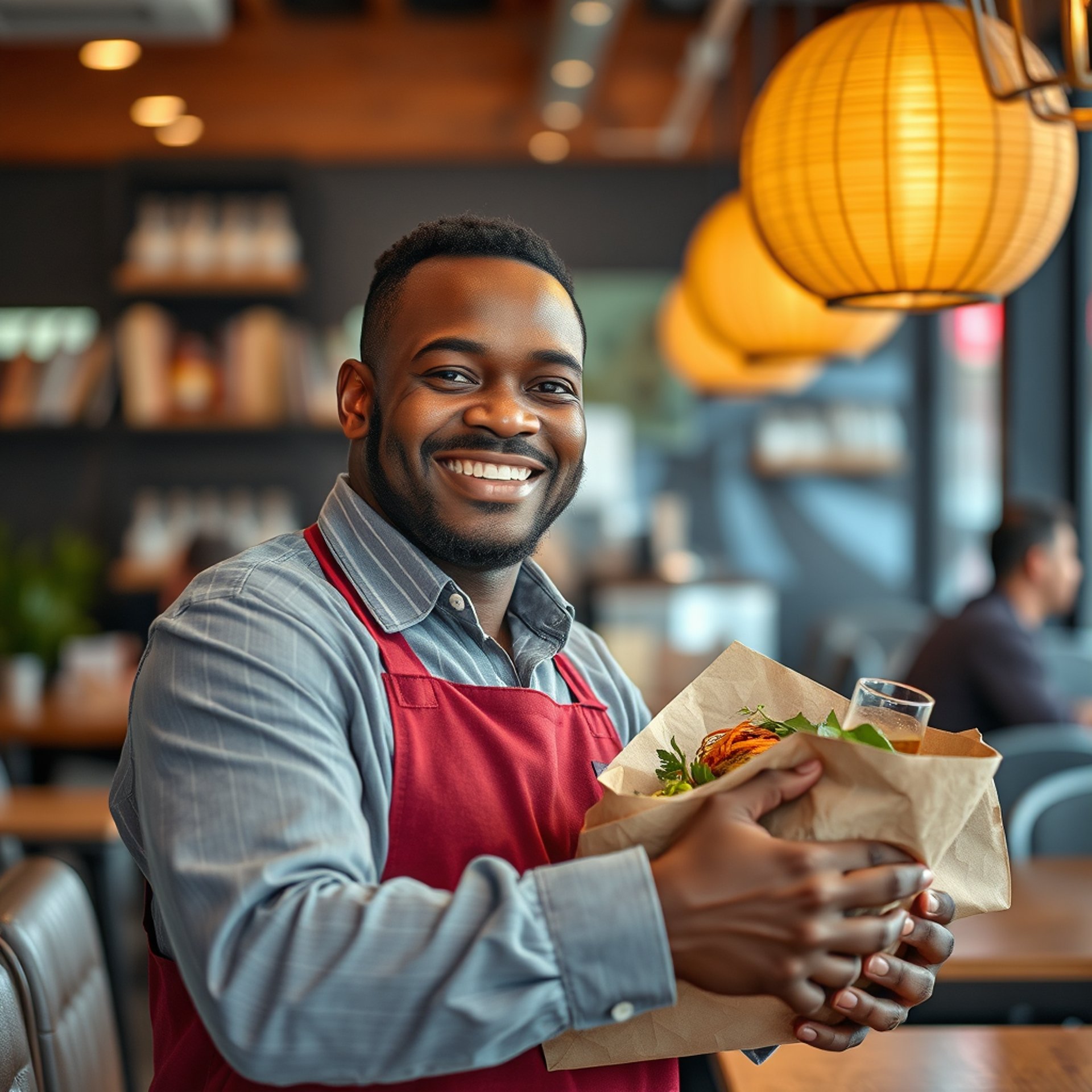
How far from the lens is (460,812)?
1050 millimetres

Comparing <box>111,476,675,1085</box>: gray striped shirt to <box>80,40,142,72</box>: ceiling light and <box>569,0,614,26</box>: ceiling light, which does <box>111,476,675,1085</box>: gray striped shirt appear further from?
<box>80,40,142,72</box>: ceiling light

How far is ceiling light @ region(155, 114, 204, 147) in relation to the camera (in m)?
6.34

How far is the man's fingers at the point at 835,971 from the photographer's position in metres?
0.90

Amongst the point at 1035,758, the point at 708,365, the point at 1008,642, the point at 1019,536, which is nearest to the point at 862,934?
the point at 1035,758

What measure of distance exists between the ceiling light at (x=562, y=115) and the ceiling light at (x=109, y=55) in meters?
1.88

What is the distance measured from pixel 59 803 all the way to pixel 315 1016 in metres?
2.38

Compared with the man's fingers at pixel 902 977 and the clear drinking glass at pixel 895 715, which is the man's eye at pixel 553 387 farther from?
the man's fingers at pixel 902 977

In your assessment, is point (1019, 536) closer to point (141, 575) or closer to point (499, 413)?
point (499, 413)

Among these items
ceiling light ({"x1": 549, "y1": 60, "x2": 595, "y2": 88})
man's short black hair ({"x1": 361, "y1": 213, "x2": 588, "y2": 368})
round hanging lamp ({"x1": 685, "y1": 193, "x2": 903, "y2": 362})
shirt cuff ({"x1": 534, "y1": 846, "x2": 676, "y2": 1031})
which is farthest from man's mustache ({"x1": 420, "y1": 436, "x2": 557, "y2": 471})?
ceiling light ({"x1": 549, "y1": 60, "x2": 595, "y2": 88})

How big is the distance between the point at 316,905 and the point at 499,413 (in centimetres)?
45

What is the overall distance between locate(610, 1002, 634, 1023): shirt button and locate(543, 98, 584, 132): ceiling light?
18.0 ft

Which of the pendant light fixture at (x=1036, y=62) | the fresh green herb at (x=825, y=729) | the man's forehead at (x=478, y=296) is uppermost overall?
the pendant light fixture at (x=1036, y=62)

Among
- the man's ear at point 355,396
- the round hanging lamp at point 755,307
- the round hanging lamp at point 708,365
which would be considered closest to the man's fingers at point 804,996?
the man's ear at point 355,396

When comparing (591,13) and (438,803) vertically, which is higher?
(438,803)
